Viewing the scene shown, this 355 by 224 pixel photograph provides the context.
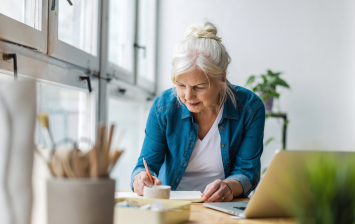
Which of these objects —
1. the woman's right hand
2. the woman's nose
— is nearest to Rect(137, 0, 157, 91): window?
the woman's nose

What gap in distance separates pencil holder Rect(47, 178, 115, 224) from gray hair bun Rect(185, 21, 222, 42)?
3.47 ft

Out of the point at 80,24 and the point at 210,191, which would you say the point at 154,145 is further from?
the point at 80,24

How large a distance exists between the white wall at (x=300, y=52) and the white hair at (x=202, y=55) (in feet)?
4.41

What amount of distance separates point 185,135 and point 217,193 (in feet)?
1.53

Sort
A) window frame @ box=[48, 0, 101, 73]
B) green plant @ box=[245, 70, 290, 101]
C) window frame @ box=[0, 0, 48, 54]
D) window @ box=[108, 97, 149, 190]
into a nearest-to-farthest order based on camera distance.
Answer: window frame @ box=[0, 0, 48, 54]
window frame @ box=[48, 0, 101, 73]
window @ box=[108, 97, 149, 190]
green plant @ box=[245, 70, 290, 101]

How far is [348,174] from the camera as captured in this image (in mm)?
481

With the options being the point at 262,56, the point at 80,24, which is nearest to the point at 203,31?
the point at 80,24

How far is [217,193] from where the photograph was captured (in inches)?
41.4

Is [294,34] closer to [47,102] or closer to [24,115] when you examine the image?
[47,102]

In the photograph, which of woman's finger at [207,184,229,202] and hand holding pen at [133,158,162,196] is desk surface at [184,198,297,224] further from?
hand holding pen at [133,158,162,196]

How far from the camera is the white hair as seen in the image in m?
1.35

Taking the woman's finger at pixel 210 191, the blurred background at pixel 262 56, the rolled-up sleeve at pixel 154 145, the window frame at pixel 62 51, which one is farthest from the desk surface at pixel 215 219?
the blurred background at pixel 262 56

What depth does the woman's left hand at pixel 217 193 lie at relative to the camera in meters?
1.04

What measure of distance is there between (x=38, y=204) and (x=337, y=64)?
271 cm
